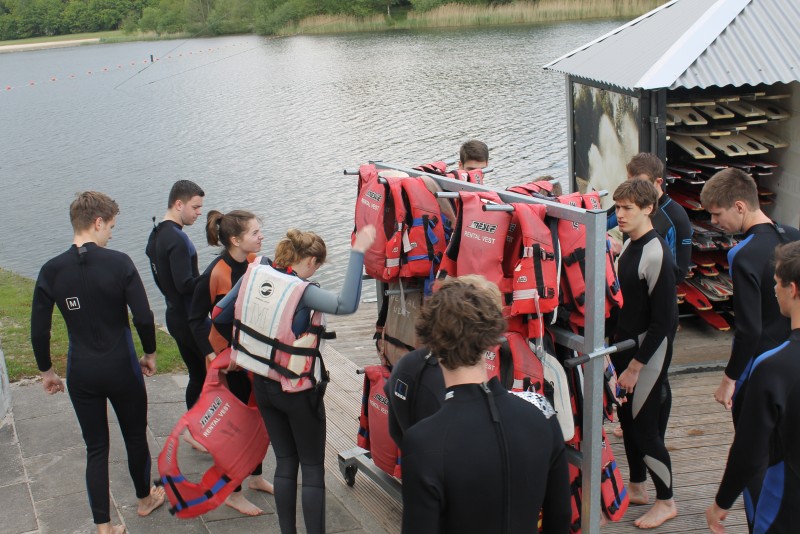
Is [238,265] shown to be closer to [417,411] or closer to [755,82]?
[417,411]

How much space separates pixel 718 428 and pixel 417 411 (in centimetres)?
314

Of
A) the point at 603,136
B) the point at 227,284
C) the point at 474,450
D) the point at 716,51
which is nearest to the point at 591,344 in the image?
the point at 474,450

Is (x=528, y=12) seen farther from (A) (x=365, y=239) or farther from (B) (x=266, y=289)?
(B) (x=266, y=289)

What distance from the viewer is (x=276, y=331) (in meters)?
3.89

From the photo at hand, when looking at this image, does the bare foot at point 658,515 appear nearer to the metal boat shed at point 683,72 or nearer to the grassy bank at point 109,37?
the metal boat shed at point 683,72

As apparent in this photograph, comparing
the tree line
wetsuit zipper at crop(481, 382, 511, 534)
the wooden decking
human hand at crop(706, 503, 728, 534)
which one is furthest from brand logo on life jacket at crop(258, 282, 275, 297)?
the tree line

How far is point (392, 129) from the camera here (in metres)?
21.0

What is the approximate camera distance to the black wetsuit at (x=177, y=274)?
5004 millimetres

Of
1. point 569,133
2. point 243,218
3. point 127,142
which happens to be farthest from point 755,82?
point 127,142

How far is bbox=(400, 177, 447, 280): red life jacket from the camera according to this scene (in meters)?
4.23

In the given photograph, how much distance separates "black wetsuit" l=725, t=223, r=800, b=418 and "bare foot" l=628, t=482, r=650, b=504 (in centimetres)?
95

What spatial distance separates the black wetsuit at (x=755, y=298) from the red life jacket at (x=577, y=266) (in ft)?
2.11

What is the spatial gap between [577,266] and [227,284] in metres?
2.08

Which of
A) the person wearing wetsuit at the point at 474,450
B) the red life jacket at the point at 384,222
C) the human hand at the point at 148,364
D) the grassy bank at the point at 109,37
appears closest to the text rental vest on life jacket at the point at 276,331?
the red life jacket at the point at 384,222
